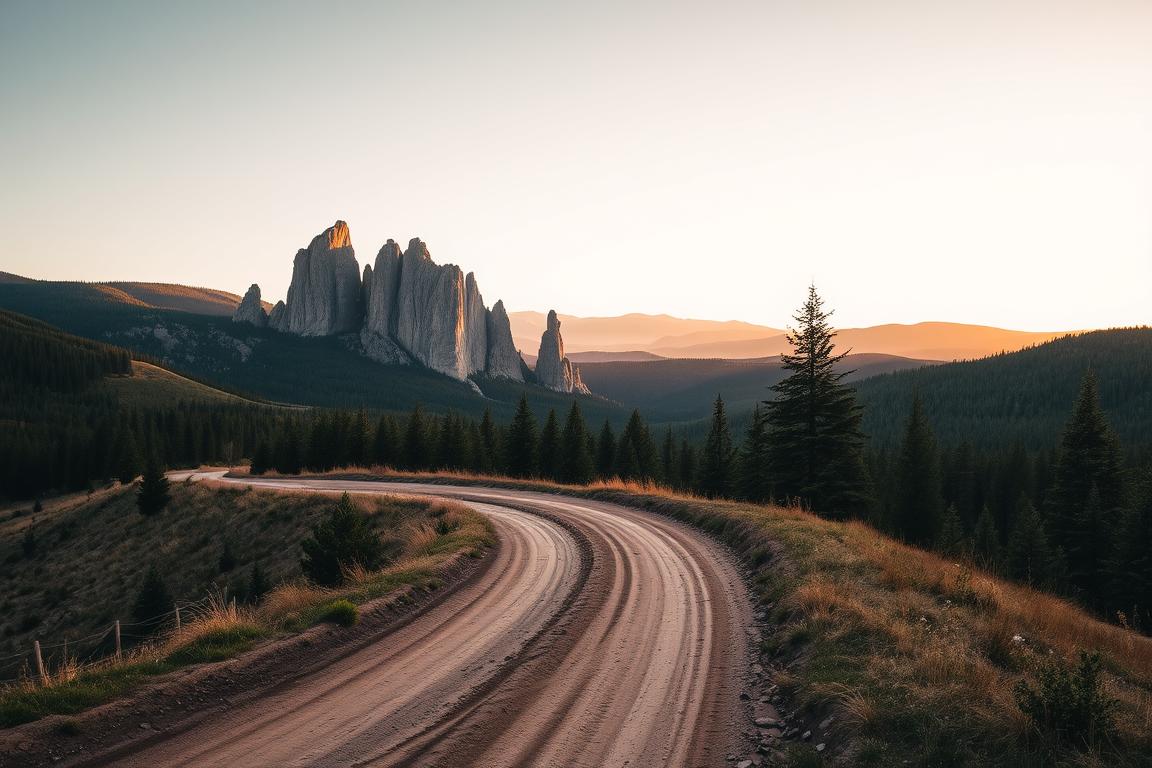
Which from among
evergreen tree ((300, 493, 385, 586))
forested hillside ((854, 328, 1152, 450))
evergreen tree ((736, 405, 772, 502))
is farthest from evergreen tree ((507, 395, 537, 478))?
forested hillside ((854, 328, 1152, 450))

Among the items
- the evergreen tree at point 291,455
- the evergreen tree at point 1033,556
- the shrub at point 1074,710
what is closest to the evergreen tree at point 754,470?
the evergreen tree at point 1033,556

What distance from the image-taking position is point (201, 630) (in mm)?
10633

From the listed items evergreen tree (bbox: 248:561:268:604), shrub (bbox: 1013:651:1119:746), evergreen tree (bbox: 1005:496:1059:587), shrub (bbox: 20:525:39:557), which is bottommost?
shrub (bbox: 20:525:39:557)

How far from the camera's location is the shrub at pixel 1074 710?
244 inches

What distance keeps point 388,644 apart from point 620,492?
23.0 m

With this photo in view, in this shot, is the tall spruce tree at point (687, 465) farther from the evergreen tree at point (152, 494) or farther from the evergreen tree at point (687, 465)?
the evergreen tree at point (152, 494)

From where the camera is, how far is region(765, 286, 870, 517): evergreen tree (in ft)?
104

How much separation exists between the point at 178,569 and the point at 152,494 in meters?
12.1

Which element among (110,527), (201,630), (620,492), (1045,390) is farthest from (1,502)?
(1045,390)

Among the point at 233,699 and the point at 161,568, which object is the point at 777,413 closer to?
the point at 233,699

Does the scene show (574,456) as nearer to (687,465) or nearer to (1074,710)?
(687,465)

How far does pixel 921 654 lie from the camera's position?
29.5 ft

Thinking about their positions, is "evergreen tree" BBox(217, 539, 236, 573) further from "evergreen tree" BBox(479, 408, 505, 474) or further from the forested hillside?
the forested hillside

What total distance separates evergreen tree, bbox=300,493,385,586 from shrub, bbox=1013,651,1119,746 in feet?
55.1
